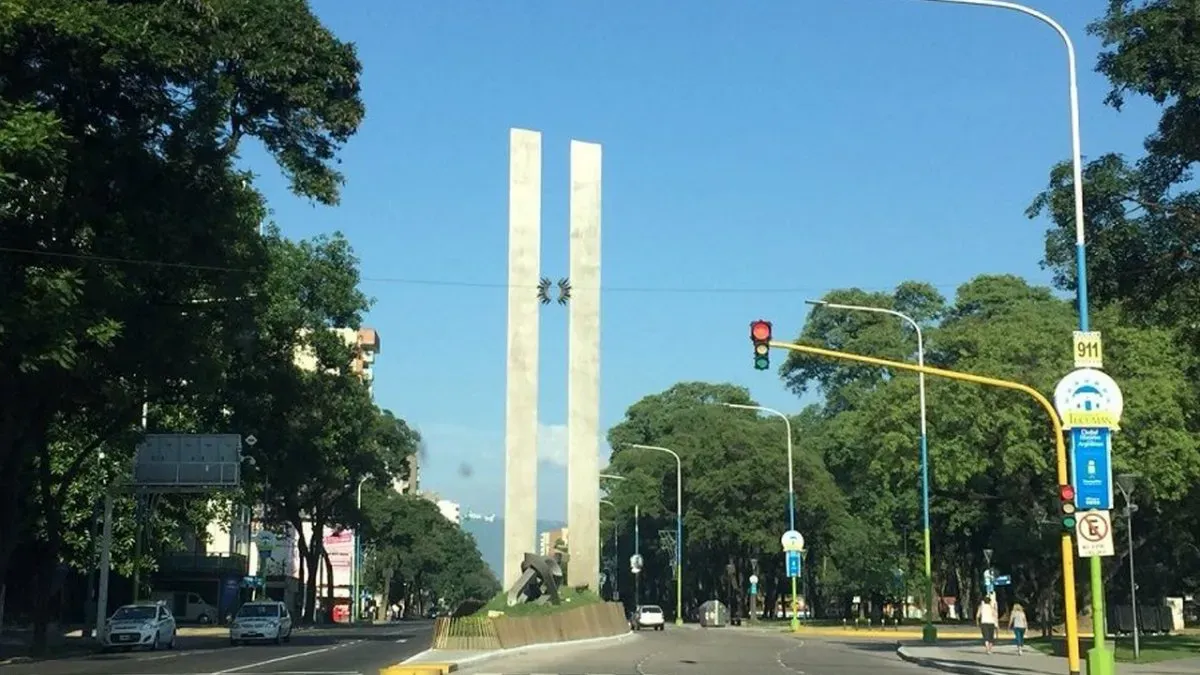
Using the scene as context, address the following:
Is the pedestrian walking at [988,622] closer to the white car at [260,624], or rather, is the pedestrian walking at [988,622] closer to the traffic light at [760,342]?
the traffic light at [760,342]

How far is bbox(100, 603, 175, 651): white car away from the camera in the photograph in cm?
4412

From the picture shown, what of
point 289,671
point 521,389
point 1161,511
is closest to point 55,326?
point 289,671

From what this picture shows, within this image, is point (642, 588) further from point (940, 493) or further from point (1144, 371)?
point (1144, 371)

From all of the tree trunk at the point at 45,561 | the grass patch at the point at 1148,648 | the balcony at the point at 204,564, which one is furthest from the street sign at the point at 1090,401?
the balcony at the point at 204,564

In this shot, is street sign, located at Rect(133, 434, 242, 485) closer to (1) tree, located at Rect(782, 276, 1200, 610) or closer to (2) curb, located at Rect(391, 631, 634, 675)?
(2) curb, located at Rect(391, 631, 634, 675)

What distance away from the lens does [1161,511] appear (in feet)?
169

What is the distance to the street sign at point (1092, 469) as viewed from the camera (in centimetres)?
2409

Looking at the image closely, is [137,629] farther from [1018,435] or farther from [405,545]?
[405,545]

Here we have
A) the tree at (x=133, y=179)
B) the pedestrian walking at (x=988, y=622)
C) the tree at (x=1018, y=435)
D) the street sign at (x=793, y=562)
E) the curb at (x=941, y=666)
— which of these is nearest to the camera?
the tree at (x=133, y=179)

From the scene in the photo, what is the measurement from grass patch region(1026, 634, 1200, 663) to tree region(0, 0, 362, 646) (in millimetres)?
22661

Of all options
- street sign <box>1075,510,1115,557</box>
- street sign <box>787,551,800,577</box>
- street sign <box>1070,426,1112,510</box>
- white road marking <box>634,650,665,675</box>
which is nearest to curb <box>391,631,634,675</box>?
white road marking <box>634,650,665,675</box>

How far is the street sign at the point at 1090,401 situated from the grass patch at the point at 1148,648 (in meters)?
8.59

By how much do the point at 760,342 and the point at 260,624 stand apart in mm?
29335

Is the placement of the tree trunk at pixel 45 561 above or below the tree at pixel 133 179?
below
